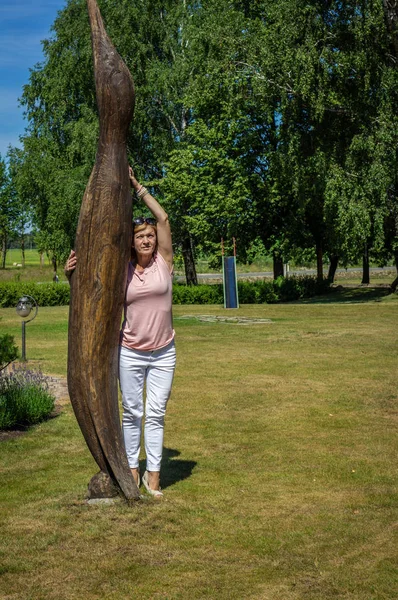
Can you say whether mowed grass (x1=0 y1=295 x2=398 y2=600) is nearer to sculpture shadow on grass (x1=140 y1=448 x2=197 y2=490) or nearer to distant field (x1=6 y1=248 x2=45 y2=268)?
sculpture shadow on grass (x1=140 y1=448 x2=197 y2=490)

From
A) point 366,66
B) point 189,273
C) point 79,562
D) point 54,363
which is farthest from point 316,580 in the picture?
point 189,273

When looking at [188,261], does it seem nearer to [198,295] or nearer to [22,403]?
[198,295]

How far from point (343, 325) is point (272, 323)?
79.2 inches

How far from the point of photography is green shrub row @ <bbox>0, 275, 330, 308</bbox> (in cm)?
3231

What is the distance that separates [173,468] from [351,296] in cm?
2828

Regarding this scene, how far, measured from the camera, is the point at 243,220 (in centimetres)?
3484

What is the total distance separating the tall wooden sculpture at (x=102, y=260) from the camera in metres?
5.88

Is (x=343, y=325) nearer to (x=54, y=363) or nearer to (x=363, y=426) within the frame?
(x=54, y=363)

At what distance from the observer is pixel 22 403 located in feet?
30.8

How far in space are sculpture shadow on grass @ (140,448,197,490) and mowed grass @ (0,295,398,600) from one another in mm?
18

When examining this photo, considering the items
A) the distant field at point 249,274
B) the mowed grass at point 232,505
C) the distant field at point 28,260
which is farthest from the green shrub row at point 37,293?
the distant field at point 28,260

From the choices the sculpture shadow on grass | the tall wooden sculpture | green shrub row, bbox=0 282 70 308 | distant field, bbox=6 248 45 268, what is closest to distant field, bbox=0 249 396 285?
green shrub row, bbox=0 282 70 308

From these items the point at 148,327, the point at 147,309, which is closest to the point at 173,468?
the point at 148,327

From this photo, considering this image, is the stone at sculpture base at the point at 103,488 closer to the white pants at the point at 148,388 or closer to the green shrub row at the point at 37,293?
the white pants at the point at 148,388
